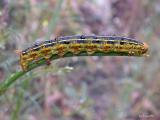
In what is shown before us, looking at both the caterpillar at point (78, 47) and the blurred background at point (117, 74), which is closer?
the caterpillar at point (78, 47)

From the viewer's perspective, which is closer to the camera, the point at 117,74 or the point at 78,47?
the point at 78,47

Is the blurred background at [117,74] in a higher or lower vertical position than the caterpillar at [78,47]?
lower

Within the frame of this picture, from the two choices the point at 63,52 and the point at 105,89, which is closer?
the point at 63,52

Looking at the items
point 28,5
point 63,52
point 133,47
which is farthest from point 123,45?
point 28,5

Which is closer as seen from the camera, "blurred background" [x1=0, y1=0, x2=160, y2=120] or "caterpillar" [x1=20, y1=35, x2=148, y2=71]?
"caterpillar" [x1=20, y1=35, x2=148, y2=71]

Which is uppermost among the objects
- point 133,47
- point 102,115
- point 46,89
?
point 133,47

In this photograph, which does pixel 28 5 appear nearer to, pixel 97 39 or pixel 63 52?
pixel 97 39

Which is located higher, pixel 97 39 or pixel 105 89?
pixel 97 39

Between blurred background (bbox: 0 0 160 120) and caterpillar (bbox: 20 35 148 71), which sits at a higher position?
caterpillar (bbox: 20 35 148 71)
